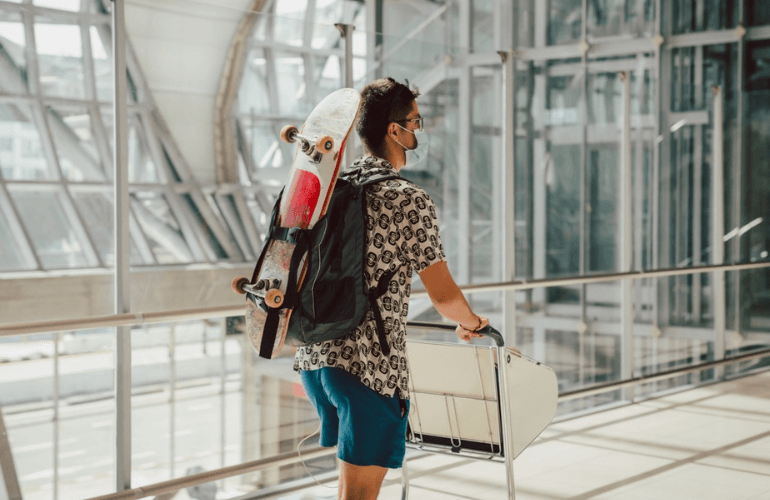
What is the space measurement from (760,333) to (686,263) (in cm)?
95

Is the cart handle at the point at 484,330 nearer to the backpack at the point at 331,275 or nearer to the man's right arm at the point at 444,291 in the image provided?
the man's right arm at the point at 444,291

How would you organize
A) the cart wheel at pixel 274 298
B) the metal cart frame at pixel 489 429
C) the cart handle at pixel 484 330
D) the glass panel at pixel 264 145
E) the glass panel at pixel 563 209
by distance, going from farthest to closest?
the glass panel at pixel 264 145 → the glass panel at pixel 563 209 → the metal cart frame at pixel 489 429 → the cart handle at pixel 484 330 → the cart wheel at pixel 274 298

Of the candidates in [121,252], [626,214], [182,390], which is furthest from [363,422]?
[182,390]

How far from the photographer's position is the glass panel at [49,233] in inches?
543

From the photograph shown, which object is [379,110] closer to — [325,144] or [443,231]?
[325,144]

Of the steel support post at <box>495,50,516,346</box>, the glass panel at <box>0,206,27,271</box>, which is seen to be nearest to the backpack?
the steel support post at <box>495,50,516,346</box>

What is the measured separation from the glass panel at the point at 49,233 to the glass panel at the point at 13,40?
1.99 meters

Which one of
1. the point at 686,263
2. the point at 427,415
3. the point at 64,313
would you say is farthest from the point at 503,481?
the point at 64,313

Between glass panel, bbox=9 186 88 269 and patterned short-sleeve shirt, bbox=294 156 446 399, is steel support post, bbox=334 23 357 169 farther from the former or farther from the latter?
glass panel, bbox=9 186 88 269

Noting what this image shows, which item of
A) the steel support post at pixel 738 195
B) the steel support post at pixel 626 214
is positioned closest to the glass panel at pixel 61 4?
the steel support post at pixel 738 195

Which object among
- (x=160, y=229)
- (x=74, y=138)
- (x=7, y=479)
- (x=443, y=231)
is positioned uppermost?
(x=74, y=138)

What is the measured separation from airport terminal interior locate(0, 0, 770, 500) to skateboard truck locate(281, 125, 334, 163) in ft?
2.80

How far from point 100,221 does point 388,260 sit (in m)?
15.0

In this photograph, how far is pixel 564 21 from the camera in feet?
32.0
